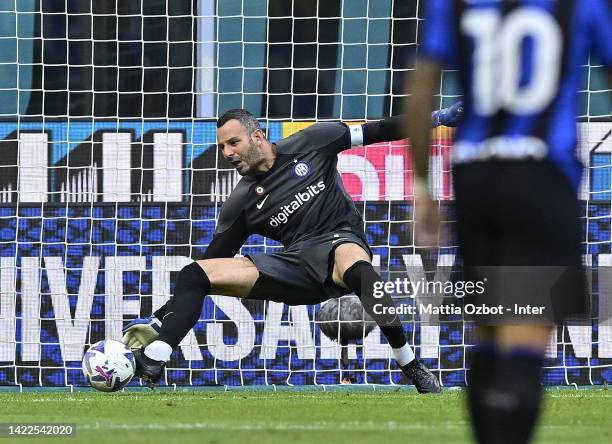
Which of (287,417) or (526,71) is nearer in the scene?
(526,71)

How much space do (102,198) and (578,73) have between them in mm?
7372

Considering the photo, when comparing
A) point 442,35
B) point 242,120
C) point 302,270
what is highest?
point 442,35

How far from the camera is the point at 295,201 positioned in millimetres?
7648

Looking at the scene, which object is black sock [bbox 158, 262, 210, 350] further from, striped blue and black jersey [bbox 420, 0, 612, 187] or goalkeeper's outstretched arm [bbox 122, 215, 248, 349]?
striped blue and black jersey [bbox 420, 0, 612, 187]

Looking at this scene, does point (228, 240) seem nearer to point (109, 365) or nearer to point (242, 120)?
point (242, 120)

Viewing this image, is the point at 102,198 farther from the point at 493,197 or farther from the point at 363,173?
the point at 493,197

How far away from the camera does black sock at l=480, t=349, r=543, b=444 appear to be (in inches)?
117

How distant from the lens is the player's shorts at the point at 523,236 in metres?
3.02

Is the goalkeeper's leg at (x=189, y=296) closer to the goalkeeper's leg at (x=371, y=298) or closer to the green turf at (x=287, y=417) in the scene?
the green turf at (x=287, y=417)

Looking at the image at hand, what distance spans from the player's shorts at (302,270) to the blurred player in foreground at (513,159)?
4.20 m

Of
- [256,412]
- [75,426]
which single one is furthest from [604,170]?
[75,426]

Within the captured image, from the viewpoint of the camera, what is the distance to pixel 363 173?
10.3 meters

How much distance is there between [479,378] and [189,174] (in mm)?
7369

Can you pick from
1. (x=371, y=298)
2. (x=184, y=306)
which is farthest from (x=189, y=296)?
(x=371, y=298)
